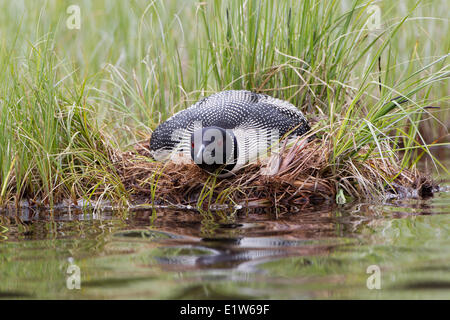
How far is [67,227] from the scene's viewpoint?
3154 mm

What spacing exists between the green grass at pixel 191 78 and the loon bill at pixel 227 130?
0.87 feet

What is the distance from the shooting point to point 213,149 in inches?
146

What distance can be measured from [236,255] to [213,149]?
4.63 feet

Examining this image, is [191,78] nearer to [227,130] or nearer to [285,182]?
[227,130]

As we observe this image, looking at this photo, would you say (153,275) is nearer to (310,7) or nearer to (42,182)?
(42,182)

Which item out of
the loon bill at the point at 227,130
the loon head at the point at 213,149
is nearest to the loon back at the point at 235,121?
the loon bill at the point at 227,130

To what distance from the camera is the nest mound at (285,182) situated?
368 cm

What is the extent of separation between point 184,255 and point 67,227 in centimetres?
99

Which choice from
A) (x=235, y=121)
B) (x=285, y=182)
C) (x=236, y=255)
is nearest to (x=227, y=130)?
(x=235, y=121)

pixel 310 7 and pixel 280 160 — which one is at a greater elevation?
pixel 310 7

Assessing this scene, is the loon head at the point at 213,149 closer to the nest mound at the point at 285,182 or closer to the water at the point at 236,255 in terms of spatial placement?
the nest mound at the point at 285,182

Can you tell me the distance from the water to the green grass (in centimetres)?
48

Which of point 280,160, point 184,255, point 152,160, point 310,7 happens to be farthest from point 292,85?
point 184,255

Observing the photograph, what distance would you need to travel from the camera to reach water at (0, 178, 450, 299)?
200cm
